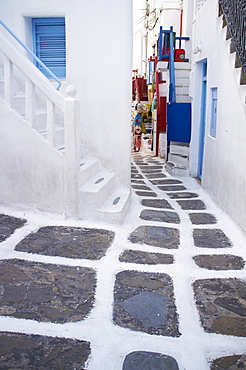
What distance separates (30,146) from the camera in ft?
16.5

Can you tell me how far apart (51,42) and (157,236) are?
3.78 meters

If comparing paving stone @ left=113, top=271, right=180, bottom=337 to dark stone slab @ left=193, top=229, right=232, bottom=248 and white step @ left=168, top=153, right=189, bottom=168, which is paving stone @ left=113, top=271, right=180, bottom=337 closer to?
dark stone slab @ left=193, top=229, right=232, bottom=248

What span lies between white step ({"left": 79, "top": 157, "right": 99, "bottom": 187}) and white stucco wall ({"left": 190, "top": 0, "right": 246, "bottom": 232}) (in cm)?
212

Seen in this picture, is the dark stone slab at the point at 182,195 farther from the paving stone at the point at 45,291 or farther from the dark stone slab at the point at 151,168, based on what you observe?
the paving stone at the point at 45,291

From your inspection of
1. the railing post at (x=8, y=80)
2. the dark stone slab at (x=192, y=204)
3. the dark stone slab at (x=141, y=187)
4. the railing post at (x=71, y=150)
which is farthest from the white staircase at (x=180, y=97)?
the railing post at (x=8, y=80)

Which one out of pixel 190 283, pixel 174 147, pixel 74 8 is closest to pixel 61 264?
pixel 190 283

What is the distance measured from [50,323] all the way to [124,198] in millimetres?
3183

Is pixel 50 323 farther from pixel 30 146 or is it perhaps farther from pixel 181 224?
pixel 181 224

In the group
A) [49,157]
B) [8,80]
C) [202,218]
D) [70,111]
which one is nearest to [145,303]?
[49,157]

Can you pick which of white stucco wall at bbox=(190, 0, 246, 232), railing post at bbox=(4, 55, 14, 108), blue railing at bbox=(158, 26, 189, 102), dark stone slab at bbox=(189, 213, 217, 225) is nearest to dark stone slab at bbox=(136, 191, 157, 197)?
white stucco wall at bbox=(190, 0, 246, 232)

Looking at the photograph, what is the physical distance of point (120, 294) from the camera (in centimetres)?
332

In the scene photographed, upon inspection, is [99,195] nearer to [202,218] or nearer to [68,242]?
[68,242]

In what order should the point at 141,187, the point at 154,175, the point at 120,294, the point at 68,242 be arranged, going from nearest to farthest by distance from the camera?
the point at 120,294 < the point at 68,242 < the point at 141,187 < the point at 154,175

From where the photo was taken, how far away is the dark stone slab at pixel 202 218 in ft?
18.8
